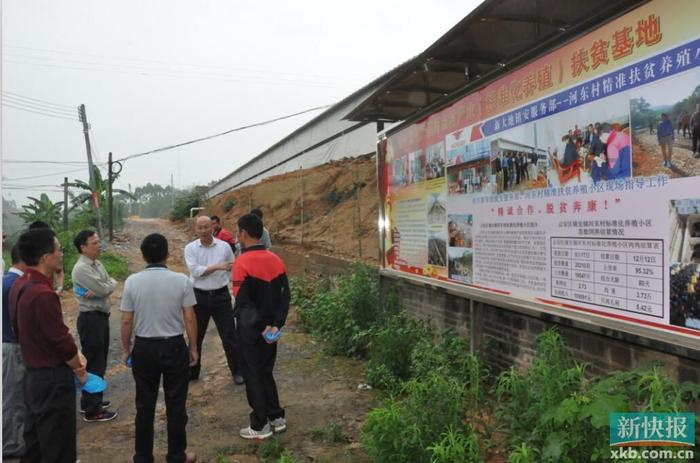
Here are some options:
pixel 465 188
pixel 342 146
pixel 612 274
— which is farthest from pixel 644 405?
pixel 342 146

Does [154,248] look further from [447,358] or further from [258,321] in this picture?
[447,358]

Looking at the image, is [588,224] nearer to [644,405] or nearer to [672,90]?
[672,90]

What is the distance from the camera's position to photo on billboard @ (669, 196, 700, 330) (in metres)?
2.43

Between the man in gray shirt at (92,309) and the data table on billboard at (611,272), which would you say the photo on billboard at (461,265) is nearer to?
the data table on billboard at (611,272)

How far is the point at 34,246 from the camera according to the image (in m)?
3.11

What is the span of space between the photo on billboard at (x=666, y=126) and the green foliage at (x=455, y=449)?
5.75ft

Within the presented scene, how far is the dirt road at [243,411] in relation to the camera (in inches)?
153

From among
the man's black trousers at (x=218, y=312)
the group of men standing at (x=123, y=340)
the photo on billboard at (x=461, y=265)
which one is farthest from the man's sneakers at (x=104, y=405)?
the photo on billboard at (x=461, y=265)

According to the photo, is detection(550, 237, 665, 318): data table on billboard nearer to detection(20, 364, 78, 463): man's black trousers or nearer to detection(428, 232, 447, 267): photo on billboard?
detection(428, 232, 447, 267): photo on billboard

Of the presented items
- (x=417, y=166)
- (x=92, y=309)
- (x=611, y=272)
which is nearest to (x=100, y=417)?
(x=92, y=309)

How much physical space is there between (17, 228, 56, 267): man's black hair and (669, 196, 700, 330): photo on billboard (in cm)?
358

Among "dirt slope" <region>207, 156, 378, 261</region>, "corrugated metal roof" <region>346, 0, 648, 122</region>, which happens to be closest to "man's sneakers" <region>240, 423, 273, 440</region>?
"corrugated metal roof" <region>346, 0, 648, 122</region>

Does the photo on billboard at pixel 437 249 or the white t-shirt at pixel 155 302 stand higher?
the photo on billboard at pixel 437 249

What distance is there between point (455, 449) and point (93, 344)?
3462 millimetres
